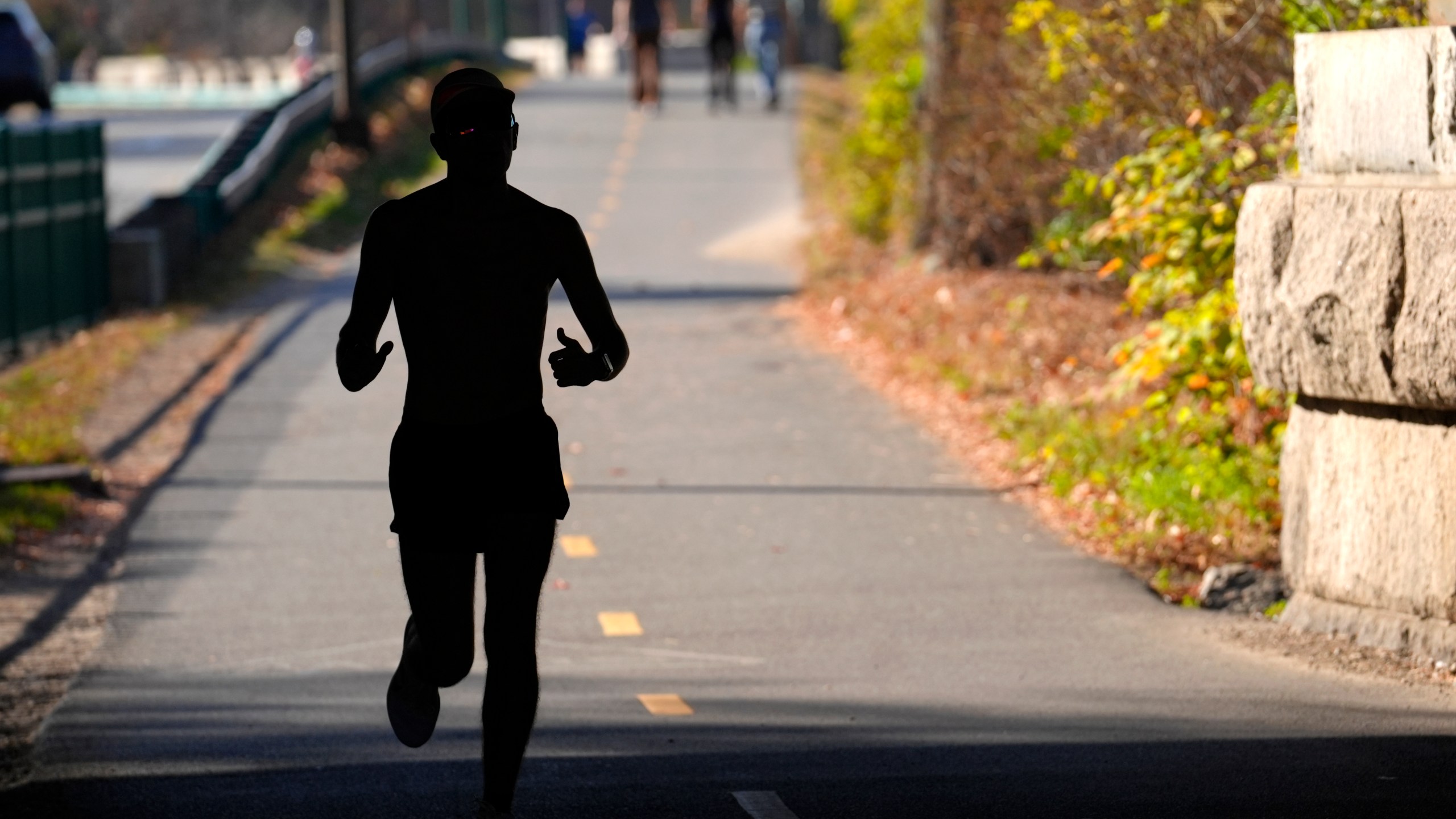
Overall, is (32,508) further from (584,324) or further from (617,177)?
(617,177)

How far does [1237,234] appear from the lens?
754 cm

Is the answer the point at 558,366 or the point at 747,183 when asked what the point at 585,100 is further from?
the point at 558,366

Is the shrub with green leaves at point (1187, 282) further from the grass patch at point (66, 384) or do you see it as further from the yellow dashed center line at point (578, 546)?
the grass patch at point (66, 384)

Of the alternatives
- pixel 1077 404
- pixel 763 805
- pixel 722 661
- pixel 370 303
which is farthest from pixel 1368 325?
pixel 1077 404

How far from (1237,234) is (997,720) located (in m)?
2.21

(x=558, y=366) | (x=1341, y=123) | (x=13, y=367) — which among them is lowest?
(x=13, y=367)

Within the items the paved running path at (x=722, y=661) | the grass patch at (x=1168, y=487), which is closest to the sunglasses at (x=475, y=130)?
the paved running path at (x=722, y=661)

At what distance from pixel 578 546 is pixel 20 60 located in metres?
23.6

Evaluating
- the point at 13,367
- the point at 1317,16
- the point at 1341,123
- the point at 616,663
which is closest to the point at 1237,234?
the point at 1341,123

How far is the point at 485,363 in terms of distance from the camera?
182 inches

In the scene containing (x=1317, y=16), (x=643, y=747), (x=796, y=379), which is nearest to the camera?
(x=643, y=747)

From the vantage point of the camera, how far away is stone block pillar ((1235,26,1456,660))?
6777 mm

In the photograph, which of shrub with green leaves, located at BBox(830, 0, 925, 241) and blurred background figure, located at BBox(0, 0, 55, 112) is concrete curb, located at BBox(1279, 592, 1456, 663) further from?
blurred background figure, located at BBox(0, 0, 55, 112)

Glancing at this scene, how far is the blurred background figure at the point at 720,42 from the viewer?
1196 inches
